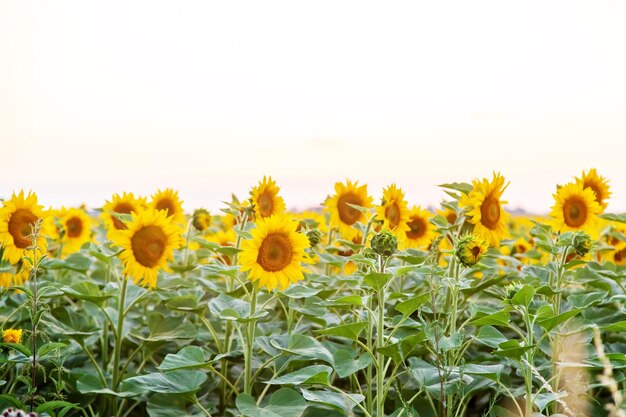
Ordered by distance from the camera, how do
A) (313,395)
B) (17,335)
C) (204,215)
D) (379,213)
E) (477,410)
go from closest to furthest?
(313,395), (17,335), (477,410), (379,213), (204,215)

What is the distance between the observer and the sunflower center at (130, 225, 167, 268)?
3512 millimetres

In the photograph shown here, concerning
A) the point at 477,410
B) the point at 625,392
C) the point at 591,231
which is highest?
the point at 591,231

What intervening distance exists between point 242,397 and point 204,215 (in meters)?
1.97

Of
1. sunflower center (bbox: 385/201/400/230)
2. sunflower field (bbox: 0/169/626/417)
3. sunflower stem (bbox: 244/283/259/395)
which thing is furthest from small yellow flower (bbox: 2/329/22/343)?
sunflower center (bbox: 385/201/400/230)

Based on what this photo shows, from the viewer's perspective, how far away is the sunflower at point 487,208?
3.57 m

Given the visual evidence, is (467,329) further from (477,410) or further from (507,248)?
(507,248)

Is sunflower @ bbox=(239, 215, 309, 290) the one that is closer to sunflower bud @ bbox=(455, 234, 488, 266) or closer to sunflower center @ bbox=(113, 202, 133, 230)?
sunflower bud @ bbox=(455, 234, 488, 266)

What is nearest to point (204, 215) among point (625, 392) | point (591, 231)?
point (591, 231)

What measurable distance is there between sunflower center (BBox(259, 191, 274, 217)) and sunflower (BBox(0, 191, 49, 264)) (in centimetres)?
115

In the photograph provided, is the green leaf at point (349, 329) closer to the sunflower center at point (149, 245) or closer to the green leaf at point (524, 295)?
the green leaf at point (524, 295)

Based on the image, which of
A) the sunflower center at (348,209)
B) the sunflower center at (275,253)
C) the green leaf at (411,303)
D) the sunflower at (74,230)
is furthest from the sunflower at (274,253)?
the sunflower at (74,230)

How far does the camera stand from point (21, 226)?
385 cm

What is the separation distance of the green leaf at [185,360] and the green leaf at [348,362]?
532 mm

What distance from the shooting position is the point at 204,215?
467 centimetres
